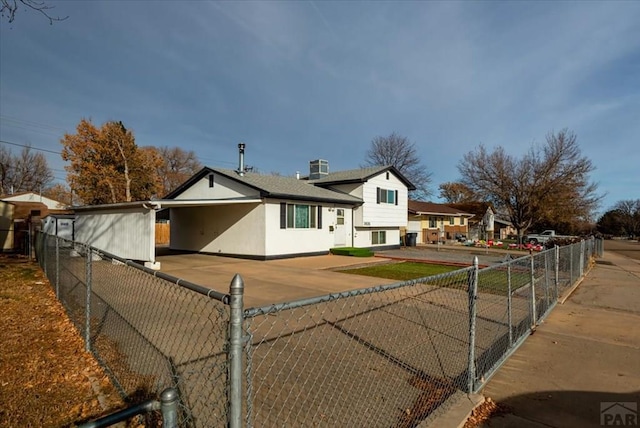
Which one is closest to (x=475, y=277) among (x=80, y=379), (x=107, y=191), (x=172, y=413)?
(x=172, y=413)

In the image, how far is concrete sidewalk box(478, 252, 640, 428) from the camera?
3258mm

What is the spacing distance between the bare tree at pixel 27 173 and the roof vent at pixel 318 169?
42613 millimetres

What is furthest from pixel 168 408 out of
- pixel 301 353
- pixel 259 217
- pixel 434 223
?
pixel 434 223

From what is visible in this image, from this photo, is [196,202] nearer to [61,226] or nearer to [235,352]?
[61,226]

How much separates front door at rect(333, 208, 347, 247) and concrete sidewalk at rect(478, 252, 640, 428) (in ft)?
46.5

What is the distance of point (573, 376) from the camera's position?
4.10m

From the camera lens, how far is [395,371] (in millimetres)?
4098

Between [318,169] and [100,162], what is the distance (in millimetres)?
24308

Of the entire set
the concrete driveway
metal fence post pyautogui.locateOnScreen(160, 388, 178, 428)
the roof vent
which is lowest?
the concrete driveway

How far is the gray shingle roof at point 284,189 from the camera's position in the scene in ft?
56.3

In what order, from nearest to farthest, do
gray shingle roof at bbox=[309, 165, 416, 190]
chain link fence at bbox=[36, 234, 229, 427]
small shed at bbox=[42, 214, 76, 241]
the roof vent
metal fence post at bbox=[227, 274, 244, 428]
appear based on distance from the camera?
1. metal fence post at bbox=[227, 274, 244, 428]
2. chain link fence at bbox=[36, 234, 229, 427]
3. small shed at bbox=[42, 214, 76, 241]
4. gray shingle roof at bbox=[309, 165, 416, 190]
5. the roof vent

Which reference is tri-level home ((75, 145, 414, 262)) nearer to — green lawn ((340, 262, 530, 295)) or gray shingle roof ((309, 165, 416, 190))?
gray shingle roof ((309, 165, 416, 190))

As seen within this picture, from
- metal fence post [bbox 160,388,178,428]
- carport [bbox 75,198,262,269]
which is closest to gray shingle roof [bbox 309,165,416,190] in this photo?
carport [bbox 75,198,262,269]

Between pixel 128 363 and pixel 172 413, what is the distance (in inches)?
130
